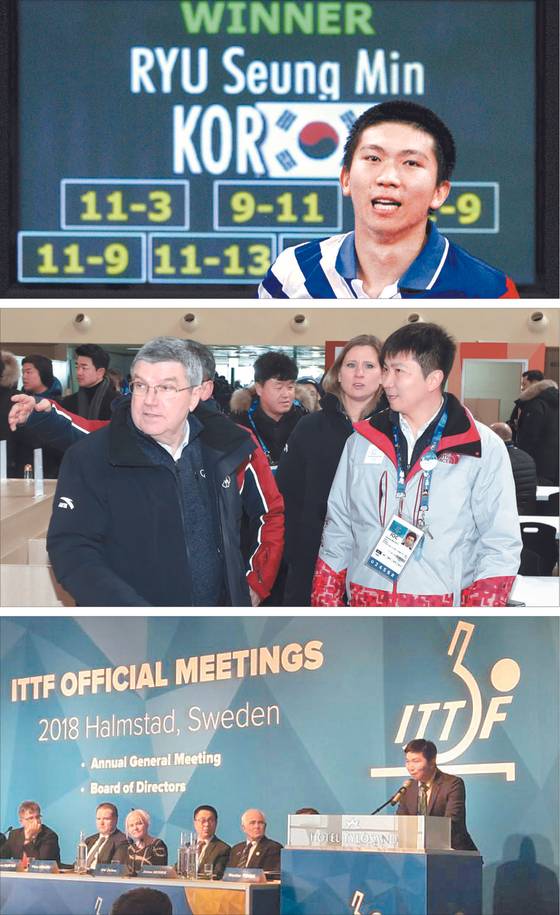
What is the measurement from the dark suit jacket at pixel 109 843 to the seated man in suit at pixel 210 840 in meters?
0.12

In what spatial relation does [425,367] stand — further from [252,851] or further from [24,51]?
[24,51]

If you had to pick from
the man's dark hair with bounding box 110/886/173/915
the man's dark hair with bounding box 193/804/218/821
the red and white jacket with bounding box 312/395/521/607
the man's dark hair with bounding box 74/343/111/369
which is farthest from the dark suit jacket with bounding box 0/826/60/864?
the man's dark hair with bounding box 74/343/111/369

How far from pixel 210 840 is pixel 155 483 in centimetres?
58

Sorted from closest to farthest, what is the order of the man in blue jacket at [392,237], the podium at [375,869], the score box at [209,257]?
the man in blue jacket at [392,237] < the podium at [375,869] < the score box at [209,257]

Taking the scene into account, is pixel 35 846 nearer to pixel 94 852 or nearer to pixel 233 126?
pixel 94 852

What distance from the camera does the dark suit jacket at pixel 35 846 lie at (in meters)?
1.70

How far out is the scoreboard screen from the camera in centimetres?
182

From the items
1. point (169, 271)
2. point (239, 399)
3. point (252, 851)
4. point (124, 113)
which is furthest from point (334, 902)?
point (124, 113)

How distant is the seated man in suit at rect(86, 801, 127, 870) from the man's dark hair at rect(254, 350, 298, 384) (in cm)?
71

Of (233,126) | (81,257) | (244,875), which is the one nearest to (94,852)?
(244,875)

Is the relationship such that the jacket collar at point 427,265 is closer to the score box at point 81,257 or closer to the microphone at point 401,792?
the score box at point 81,257

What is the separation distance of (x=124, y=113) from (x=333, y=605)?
0.91m

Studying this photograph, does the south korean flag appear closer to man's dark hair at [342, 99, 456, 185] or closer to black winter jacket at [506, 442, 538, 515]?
man's dark hair at [342, 99, 456, 185]

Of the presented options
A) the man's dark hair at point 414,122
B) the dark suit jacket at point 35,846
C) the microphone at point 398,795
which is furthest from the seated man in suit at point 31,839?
the man's dark hair at point 414,122
